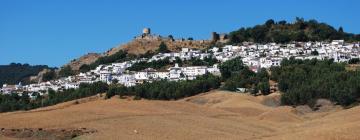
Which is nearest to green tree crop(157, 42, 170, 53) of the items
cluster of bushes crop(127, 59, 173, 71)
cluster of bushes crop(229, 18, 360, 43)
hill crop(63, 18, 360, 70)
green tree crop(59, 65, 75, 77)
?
hill crop(63, 18, 360, 70)

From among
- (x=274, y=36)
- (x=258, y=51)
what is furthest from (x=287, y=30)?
(x=258, y=51)

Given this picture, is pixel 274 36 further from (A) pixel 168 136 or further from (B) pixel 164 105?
(A) pixel 168 136

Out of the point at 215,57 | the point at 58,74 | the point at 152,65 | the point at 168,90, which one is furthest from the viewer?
the point at 58,74

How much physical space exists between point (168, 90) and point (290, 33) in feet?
194

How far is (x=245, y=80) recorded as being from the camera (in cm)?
7700

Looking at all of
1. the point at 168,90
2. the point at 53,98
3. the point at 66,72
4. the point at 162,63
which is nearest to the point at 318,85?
the point at 168,90

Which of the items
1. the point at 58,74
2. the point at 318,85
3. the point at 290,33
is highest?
the point at 290,33

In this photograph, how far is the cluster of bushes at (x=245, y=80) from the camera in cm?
7050

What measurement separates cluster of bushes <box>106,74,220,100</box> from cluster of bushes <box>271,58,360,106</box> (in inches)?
341

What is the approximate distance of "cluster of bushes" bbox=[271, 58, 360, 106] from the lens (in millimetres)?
57781

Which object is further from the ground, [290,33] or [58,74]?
[290,33]

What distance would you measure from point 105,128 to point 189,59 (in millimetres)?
81468

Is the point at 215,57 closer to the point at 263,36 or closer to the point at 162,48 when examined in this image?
the point at 263,36

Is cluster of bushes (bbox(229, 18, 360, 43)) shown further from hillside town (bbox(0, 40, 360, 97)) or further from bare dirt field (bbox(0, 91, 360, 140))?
bare dirt field (bbox(0, 91, 360, 140))
